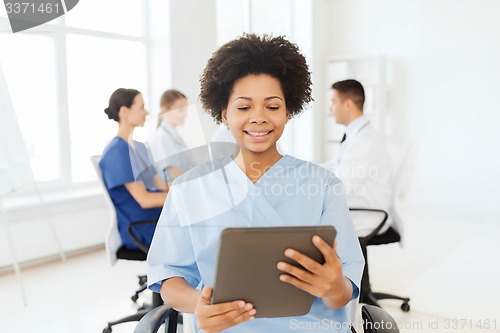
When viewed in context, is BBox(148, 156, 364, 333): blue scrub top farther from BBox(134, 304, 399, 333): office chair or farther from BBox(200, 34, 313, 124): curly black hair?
BBox(200, 34, 313, 124): curly black hair

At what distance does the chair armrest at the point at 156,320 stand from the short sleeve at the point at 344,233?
18.4 inches

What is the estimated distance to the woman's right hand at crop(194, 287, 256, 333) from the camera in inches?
33.6

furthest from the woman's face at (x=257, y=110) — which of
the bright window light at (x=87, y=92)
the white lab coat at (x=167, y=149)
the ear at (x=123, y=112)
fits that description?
the bright window light at (x=87, y=92)

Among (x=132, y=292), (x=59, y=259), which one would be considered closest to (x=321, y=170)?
(x=132, y=292)

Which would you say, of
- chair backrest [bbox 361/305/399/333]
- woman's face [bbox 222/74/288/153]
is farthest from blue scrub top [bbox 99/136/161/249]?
chair backrest [bbox 361/305/399/333]

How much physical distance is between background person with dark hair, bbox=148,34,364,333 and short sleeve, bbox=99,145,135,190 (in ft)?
3.39

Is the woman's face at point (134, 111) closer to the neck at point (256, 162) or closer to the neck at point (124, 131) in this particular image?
the neck at point (124, 131)

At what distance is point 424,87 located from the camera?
5238 mm

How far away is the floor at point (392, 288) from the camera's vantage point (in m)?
2.45

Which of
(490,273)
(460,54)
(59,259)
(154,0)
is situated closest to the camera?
(490,273)

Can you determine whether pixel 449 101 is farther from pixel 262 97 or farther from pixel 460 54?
pixel 262 97

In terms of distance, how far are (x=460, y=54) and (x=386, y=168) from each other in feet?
10.5

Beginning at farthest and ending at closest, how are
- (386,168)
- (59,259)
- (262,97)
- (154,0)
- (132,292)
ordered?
(154,0) < (59,259) < (132,292) < (386,168) < (262,97)

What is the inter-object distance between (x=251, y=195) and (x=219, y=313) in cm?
34
